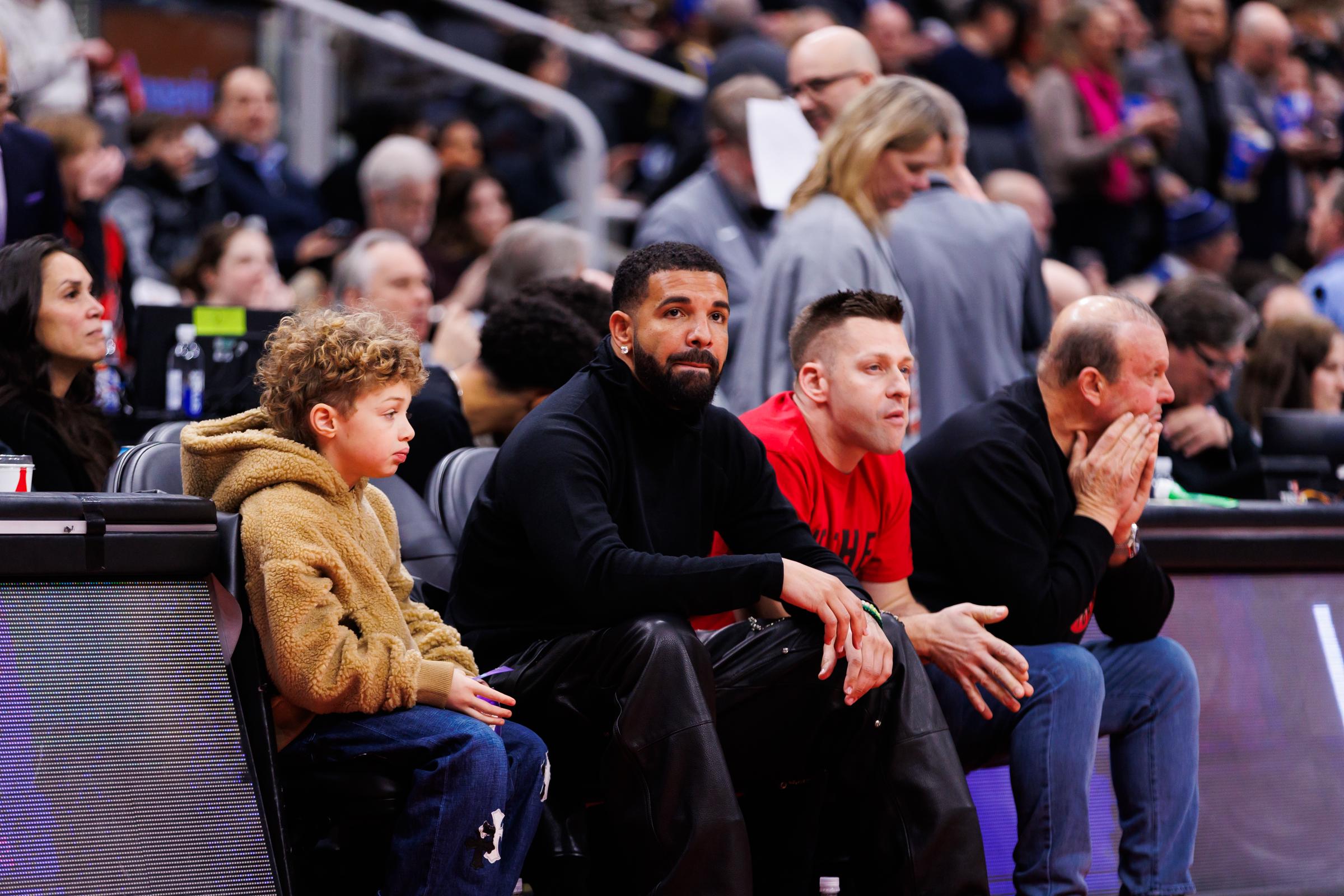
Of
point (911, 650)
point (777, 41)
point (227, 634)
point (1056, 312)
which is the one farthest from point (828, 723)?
point (777, 41)

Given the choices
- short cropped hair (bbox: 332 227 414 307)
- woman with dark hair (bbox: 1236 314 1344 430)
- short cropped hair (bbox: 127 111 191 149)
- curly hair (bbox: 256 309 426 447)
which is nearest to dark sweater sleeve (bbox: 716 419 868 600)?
curly hair (bbox: 256 309 426 447)

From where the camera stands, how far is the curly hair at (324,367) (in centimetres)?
343

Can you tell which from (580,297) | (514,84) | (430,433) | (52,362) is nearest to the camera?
(52,362)

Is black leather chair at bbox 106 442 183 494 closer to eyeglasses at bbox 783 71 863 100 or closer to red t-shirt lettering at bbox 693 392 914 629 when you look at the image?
red t-shirt lettering at bbox 693 392 914 629

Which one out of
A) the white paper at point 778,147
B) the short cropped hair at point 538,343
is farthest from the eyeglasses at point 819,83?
the short cropped hair at point 538,343

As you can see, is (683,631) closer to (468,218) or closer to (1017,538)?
(1017,538)

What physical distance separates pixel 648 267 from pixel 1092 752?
148cm

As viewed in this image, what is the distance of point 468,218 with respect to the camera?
25.2 feet

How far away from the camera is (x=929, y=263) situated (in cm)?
516

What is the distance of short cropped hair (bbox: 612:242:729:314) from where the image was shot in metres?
3.69

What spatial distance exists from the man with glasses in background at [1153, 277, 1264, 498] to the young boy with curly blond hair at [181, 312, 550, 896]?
2.84 metres

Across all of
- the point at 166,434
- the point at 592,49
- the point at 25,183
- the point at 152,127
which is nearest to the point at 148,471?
the point at 166,434

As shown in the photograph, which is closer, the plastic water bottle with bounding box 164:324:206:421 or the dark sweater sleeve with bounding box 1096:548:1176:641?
the dark sweater sleeve with bounding box 1096:548:1176:641

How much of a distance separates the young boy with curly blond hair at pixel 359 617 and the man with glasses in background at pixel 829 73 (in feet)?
7.90
